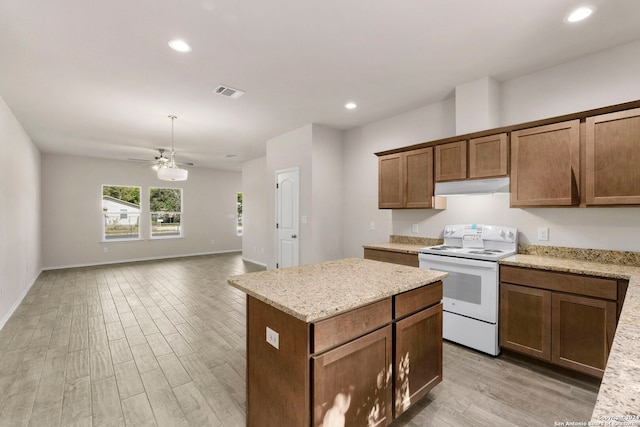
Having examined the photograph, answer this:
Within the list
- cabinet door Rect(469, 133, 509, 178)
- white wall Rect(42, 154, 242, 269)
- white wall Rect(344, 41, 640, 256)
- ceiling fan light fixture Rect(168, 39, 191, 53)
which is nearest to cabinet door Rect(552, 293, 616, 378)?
white wall Rect(344, 41, 640, 256)

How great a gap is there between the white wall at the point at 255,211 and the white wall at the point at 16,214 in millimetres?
4392

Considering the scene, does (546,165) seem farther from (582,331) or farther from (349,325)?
(349,325)

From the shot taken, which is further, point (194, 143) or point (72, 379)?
point (194, 143)

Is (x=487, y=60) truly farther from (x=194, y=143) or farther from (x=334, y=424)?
(x=194, y=143)

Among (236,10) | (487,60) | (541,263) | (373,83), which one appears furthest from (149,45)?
(541,263)

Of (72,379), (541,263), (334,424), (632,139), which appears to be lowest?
(72,379)

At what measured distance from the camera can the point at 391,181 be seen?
4.04 m

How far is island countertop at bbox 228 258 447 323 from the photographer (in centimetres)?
146

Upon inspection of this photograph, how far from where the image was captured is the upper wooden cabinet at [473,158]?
2.99 m

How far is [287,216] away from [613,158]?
4.21 m

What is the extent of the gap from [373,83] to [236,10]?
1.71 meters

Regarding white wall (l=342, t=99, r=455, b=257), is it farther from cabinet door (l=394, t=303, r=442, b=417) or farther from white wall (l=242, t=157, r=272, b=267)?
white wall (l=242, t=157, r=272, b=267)

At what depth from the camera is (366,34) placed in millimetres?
2420

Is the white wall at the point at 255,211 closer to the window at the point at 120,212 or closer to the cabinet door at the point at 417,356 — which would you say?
the window at the point at 120,212
